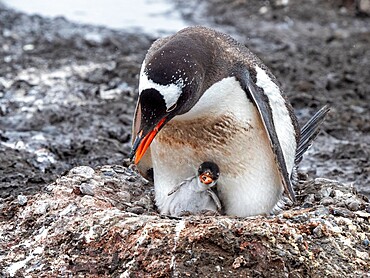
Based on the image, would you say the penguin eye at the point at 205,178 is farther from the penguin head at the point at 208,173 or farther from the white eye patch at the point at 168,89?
the white eye patch at the point at 168,89

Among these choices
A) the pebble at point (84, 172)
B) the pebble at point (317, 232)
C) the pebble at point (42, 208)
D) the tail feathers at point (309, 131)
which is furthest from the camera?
the tail feathers at point (309, 131)

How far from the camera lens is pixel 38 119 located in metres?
7.48

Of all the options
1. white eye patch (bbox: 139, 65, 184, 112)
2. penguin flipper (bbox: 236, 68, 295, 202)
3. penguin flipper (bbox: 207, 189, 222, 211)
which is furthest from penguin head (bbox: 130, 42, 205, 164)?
penguin flipper (bbox: 207, 189, 222, 211)

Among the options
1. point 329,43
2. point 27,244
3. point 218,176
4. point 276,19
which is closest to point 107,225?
point 27,244

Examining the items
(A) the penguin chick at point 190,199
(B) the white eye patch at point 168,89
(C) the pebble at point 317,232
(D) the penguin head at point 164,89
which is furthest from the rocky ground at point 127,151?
(B) the white eye patch at point 168,89

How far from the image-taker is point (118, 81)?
867 cm

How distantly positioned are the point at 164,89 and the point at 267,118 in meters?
0.81

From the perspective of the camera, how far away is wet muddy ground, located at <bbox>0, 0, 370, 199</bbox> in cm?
679

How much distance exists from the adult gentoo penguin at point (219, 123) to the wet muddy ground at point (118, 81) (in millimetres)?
1260

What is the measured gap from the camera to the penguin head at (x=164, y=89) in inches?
158

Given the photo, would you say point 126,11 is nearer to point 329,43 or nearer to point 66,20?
point 66,20

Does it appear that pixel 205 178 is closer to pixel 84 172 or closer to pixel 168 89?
pixel 168 89

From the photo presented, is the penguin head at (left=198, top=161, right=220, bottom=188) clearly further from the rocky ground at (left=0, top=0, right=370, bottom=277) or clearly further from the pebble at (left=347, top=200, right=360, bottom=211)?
the pebble at (left=347, top=200, right=360, bottom=211)

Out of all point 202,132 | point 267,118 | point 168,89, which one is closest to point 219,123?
point 202,132
